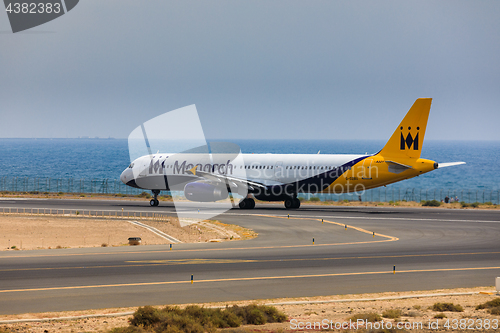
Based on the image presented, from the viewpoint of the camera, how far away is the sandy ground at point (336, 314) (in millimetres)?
12938

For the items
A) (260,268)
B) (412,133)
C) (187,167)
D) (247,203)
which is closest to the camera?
(260,268)

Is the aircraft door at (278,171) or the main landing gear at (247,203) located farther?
the main landing gear at (247,203)

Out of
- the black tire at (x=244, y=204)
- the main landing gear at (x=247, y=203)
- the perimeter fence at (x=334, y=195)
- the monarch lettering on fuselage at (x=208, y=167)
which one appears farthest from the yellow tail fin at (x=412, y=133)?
the perimeter fence at (x=334, y=195)

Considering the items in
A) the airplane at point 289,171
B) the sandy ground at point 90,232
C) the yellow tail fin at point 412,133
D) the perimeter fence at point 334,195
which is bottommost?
the sandy ground at point 90,232

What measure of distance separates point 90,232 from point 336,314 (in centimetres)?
2747

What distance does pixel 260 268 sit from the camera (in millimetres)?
21031

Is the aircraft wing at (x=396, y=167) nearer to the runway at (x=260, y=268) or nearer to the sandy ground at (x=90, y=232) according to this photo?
the runway at (x=260, y=268)

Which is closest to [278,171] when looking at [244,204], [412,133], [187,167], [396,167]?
[244,204]

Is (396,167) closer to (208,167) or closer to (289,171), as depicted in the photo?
(289,171)

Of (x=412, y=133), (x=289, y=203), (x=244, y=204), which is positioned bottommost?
(x=244, y=204)

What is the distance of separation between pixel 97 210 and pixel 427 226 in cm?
2831

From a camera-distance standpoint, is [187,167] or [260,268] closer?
[260,268]

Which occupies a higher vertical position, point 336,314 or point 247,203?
point 247,203

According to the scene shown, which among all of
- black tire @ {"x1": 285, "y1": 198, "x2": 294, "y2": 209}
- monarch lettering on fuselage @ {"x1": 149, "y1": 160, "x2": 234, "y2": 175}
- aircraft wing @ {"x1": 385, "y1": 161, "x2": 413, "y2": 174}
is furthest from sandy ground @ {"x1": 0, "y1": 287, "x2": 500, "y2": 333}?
monarch lettering on fuselage @ {"x1": 149, "y1": 160, "x2": 234, "y2": 175}
